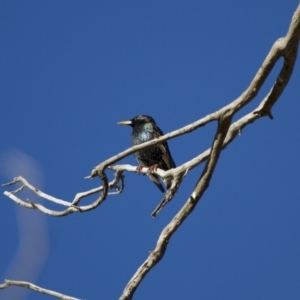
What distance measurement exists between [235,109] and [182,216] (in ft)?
2.57

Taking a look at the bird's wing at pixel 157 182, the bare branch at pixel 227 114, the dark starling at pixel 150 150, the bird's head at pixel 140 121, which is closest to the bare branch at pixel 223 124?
the bare branch at pixel 227 114

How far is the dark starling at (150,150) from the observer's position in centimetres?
1003

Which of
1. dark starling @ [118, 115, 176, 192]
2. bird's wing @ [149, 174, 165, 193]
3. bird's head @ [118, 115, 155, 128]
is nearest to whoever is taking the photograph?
bird's wing @ [149, 174, 165, 193]

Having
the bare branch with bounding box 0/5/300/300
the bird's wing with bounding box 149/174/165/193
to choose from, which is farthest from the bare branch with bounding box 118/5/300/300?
the bird's wing with bounding box 149/174/165/193

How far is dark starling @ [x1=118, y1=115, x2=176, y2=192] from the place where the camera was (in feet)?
32.9

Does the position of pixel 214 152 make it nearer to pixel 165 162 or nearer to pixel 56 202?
pixel 56 202

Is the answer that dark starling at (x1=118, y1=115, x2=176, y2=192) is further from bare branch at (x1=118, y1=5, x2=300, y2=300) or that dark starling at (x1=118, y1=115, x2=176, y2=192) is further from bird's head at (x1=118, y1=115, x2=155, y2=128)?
bare branch at (x1=118, y1=5, x2=300, y2=300)

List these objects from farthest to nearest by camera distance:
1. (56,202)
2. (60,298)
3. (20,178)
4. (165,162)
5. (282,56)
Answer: (165,162) < (20,178) < (56,202) < (60,298) < (282,56)

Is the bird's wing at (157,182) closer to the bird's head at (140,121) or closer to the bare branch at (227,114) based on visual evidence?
the bird's head at (140,121)

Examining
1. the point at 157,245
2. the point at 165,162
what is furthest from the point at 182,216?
the point at 165,162

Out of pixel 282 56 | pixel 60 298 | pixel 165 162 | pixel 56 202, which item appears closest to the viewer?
pixel 282 56

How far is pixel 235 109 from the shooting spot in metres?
3.88

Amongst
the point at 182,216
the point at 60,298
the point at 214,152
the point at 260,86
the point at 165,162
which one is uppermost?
the point at 165,162

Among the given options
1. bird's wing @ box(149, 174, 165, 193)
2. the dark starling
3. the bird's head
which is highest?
the bird's head
